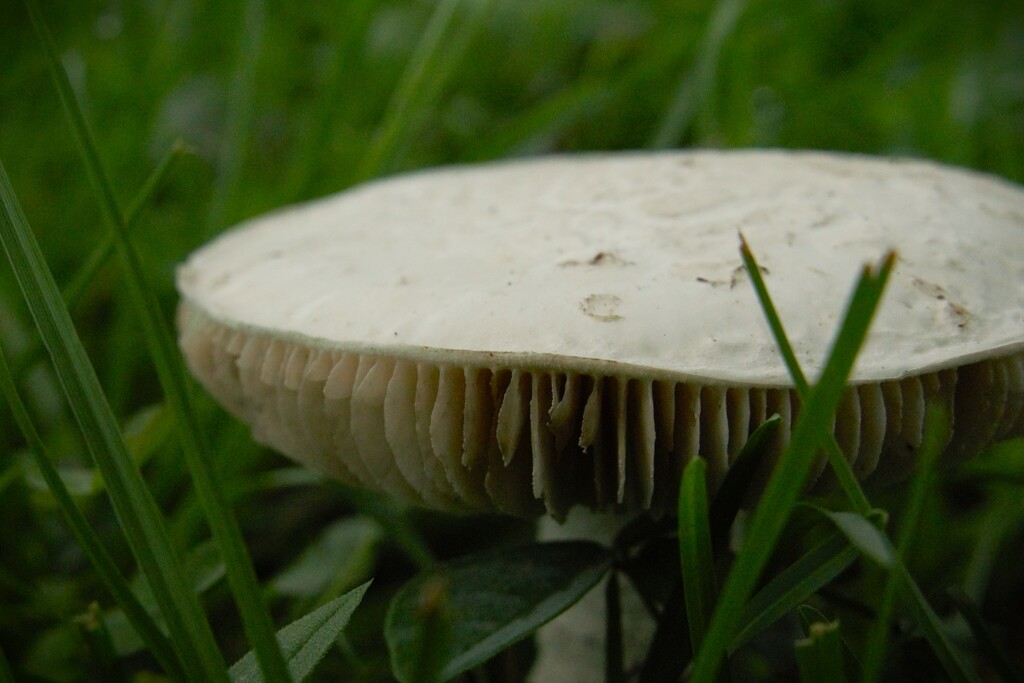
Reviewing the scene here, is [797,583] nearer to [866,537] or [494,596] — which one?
[866,537]

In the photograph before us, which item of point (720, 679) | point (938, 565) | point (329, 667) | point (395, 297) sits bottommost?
point (938, 565)

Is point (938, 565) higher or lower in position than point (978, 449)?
lower

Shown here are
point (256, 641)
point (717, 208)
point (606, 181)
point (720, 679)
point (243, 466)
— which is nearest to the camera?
point (256, 641)

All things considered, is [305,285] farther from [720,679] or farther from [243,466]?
[243,466]

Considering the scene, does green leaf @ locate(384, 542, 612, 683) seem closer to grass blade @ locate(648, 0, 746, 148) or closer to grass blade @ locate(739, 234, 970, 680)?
grass blade @ locate(739, 234, 970, 680)

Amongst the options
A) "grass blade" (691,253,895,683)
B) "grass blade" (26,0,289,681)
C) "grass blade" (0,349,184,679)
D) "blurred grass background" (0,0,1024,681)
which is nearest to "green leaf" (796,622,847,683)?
"grass blade" (691,253,895,683)

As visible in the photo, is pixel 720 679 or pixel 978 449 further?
pixel 978 449

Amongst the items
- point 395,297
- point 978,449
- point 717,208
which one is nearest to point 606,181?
point 717,208

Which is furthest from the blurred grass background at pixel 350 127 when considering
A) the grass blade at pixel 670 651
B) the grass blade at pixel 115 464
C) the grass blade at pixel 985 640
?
the grass blade at pixel 985 640

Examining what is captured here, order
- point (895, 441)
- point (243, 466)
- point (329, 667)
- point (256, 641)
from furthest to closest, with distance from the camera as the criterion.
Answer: point (243, 466), point (329, 667), point (895, 441), point (256, 641)
